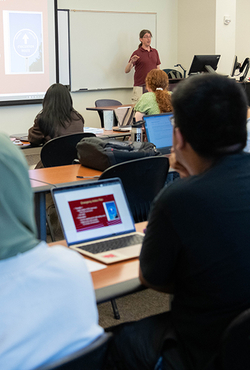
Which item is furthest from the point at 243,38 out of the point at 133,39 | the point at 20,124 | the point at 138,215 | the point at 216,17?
the point at 138,215

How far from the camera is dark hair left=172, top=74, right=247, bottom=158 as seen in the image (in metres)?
Result: 1.14

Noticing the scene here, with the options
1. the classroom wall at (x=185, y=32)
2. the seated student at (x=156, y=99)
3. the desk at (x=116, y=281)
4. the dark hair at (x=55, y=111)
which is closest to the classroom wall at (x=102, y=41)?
the classroom wall at (x=185, y=32)

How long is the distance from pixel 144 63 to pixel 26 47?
7.79 feet

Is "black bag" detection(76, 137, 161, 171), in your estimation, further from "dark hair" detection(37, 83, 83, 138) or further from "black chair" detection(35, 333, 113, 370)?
"black chair" detection(35, 333, 113, 370)

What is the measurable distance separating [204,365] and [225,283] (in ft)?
0.74

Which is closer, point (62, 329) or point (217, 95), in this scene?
point (62, 329)

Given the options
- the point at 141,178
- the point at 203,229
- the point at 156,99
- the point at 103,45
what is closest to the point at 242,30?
the point at 103,45

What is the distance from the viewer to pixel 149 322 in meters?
1.35

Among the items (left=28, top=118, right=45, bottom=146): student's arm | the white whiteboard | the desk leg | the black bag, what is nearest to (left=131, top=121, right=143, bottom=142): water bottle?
the black bag

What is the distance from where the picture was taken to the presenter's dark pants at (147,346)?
1.21m

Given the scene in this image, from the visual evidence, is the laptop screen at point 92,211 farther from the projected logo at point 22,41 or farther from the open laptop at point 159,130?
the projected logo at point 22,41

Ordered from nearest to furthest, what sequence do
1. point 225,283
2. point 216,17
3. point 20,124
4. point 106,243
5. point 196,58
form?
point 225,283 → point 106,243 → point 196,58 → point 20,124 → point 216,17

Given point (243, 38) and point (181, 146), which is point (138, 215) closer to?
point (181, 146)

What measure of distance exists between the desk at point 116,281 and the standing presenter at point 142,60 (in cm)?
624
